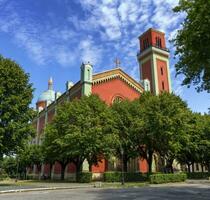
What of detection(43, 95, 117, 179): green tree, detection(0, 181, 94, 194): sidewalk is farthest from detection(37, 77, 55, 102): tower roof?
detection(0, 181, 94, 194): sidewalk

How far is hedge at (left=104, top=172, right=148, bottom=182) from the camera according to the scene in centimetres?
3603

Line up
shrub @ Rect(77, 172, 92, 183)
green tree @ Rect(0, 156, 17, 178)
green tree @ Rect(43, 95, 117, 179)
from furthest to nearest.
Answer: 1. green tree @ Rect(0, 156, 17, 178)
2. shrub @ Rect(77, 172, 92, 183)
3. green tree @ Rect(43, 95, 117, 179)

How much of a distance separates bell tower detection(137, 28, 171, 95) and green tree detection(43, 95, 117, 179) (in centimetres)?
2235

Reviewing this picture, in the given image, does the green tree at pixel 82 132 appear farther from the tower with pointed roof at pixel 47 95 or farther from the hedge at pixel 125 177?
the tower with pointed roof at pixel 47 95

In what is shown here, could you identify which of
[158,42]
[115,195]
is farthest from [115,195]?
[158,42]

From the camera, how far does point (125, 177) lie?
3756 cm

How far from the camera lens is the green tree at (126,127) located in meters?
38.6

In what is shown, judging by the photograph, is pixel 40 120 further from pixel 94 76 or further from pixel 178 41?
pixel 178 41

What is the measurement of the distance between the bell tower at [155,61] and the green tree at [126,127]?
62.5 ft

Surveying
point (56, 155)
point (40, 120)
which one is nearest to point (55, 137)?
point (56, 155)

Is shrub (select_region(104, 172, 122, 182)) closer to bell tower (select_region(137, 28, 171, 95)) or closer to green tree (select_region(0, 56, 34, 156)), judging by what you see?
green tree (select_region(0, 56, 34, 156))

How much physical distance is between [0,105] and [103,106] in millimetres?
13793

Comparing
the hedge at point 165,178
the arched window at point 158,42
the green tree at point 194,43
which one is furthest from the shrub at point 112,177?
the arched window at point 158,42

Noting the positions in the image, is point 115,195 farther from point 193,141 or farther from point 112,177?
point 193,141
